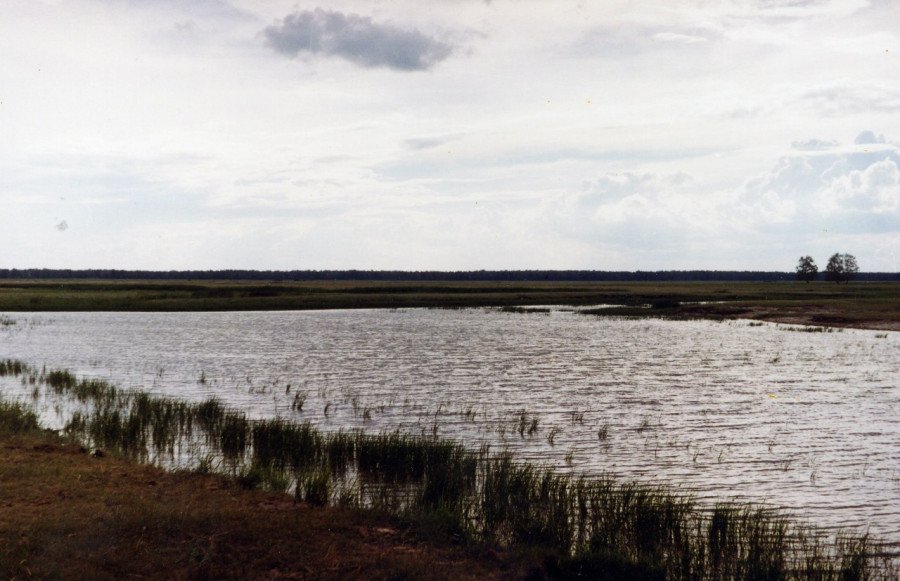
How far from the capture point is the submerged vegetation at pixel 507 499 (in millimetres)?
12000

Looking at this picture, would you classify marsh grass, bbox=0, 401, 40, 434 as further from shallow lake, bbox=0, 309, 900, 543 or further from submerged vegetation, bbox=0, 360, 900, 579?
shallow lake, bbox=0, 309, 900, 543

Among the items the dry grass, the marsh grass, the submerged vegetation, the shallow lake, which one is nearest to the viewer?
the dry grass

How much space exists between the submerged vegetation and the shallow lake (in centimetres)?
210

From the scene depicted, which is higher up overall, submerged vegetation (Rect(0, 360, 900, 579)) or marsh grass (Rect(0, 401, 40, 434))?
marsh grass (Rect(0, 401, 40, 434))

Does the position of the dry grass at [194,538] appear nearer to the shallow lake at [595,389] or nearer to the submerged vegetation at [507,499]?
the submerged vegetation at [507,499]

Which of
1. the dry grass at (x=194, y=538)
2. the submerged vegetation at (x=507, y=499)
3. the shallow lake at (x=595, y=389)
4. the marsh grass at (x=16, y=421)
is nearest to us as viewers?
the dry grass at (x=194, y=538)

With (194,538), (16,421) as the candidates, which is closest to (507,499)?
(194,538)

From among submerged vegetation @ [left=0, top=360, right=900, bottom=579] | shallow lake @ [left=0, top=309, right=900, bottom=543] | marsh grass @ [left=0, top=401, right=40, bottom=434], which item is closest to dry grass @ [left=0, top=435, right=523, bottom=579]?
submerged vegetation @ [left=0, top=360, right=900, bottom=579]

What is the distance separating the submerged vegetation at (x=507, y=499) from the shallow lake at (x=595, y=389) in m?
2.10

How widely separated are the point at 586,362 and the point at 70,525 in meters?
33.5

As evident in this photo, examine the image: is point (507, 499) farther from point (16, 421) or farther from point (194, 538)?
point (16, 421)

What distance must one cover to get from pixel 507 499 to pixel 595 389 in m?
18.6

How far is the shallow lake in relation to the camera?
61.8 feet

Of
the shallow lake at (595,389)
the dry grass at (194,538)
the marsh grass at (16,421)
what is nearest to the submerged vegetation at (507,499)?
the marsh grass at (16,421)
